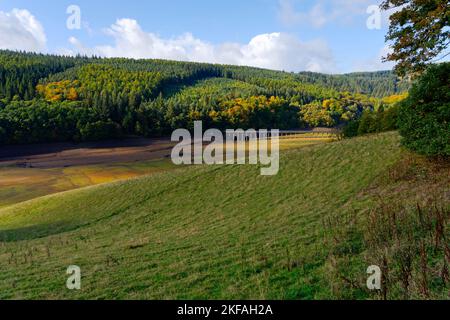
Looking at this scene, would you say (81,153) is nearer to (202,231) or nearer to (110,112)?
(110,112)

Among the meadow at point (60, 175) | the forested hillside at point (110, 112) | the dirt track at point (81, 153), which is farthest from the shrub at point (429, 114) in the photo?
the forested hillside at point (110, 112)

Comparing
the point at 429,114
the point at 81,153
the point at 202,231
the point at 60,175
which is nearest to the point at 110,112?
the point at 81,153

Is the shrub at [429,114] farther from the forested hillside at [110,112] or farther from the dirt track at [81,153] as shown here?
the forested hillside at [110,112]

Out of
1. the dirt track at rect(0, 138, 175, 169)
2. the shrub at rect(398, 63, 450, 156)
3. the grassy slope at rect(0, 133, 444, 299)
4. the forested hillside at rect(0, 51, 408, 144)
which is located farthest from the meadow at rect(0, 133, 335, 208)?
the shrub at rect(398, 63, 450, 156)

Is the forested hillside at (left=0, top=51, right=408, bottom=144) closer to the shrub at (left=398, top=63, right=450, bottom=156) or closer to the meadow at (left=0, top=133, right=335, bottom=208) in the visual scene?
the meadow at (left=0, top=133, right=335, bottom=208)

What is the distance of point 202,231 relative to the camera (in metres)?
17.7

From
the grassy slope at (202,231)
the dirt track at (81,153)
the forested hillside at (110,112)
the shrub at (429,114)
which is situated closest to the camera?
the grassy slope at (202,231)

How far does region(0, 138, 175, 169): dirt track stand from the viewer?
3378 inches

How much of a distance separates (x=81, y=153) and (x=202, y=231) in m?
89.1

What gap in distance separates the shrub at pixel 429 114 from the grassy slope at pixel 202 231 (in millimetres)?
3250

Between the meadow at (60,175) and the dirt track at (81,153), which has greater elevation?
the dirt track at (81,153)

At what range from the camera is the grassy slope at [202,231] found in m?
9.49

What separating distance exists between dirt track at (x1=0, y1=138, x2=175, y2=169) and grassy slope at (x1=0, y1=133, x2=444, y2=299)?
5281 centimetres
